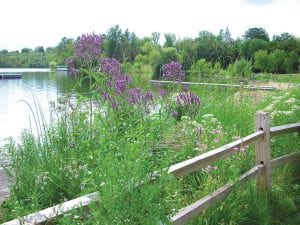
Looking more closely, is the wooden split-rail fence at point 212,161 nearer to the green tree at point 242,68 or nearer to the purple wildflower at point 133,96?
the purple wildflower at point 133,96

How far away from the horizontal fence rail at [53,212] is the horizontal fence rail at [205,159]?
84 centimetres

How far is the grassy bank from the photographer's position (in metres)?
2.11

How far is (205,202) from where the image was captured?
349cm

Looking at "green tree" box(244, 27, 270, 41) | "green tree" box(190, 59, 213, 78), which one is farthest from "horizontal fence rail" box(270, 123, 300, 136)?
"green tree" box(244, 27, 270, 41)

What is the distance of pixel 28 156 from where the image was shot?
4.06 m

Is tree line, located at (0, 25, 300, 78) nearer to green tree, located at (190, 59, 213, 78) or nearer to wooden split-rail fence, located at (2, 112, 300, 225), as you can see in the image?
green tree, located at (190, 59, 213, 78)

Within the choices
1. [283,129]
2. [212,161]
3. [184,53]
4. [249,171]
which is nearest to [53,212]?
[212,161]

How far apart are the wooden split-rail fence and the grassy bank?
0.07m

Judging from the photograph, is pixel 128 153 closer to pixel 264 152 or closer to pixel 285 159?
pixel 264 152

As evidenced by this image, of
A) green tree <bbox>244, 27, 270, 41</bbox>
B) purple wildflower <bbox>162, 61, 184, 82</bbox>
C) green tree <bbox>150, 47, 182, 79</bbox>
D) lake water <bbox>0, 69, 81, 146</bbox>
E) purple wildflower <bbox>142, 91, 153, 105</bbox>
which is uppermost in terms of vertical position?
green tree <bbox>244, 27, 270, 41</bbox>

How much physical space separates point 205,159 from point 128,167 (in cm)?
155

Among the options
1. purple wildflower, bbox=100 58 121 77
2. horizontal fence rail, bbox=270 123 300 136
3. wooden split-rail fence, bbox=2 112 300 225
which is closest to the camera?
wooden split-rail fence, bbox=2 112 300 225

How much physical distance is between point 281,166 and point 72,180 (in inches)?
111

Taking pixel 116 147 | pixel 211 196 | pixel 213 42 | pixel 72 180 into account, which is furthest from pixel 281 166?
pixel 213 42
